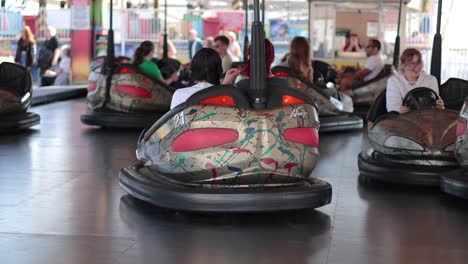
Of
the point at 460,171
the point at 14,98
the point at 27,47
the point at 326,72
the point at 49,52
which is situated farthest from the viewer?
the point at 49,52

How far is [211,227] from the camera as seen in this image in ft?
11.5

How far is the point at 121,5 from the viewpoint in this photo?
589 inches

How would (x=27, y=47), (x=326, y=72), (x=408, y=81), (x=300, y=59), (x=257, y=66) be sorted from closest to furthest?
1. (x=257, y=66)
2. (x=408, y=81)
3. (x=300, y=59)
4. (x=326, y=72)
5. (x=27, y=47)

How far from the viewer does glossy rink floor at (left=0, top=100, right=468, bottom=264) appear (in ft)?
10.1

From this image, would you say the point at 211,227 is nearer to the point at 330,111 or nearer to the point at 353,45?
the point at 330,111

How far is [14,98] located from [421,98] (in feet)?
11.6

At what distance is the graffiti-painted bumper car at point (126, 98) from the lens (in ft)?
23.2

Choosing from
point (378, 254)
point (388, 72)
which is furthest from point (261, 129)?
point (388, 72)

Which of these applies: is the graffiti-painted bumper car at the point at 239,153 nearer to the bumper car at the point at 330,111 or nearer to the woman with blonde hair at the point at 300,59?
the woman with blonde hair at the point at 300,59

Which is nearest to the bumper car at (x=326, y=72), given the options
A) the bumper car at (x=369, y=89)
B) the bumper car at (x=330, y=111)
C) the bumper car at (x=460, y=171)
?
the bumper car at (x=369, y=89)

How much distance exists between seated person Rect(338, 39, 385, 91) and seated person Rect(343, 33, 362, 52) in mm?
2332

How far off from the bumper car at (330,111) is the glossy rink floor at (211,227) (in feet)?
7.13

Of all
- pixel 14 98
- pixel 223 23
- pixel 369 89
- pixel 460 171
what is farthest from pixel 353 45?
pixel 460 171

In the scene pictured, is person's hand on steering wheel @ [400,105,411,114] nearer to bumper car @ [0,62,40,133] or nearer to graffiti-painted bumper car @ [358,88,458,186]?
graffiti-painted bumper car @ [358,88,458,186]
